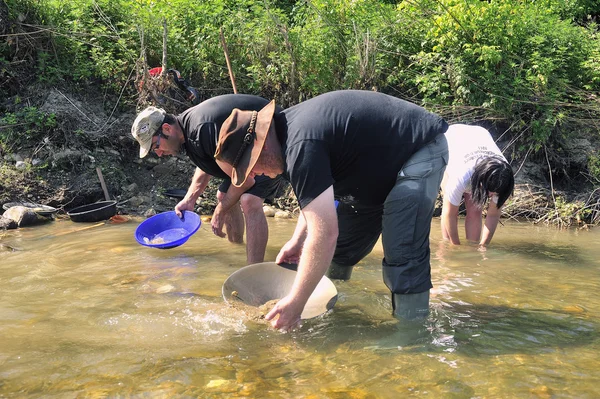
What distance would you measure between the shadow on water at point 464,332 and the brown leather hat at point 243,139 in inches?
42.7

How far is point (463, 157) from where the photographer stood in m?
4.79

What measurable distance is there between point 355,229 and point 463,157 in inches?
69.5

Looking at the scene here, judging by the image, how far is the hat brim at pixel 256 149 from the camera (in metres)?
2.50

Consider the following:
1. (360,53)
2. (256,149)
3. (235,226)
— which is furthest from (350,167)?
(360,53)

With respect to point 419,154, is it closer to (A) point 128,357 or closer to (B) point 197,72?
(A) point 128,357

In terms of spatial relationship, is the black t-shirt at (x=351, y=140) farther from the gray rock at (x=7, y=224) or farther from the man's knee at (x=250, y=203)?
the gray rock at (x=7, y=224)

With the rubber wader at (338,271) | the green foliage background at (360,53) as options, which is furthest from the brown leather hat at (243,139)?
the green foliage background at (360,53)

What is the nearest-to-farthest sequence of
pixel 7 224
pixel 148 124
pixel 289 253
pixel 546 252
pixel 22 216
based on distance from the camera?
pixel 289 253 < pixel 148 124 < pixel 546 252 < pixel 7 224 < pixel 22 216

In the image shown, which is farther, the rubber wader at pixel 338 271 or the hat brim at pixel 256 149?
the rubber wader at pixel 338 271

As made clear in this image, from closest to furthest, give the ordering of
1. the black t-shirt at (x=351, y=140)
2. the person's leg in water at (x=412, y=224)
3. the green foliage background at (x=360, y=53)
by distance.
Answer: the black t-shirt at (x=351, y=140) → the person's leg in water at (x=412, y=224) → the green foliage background at (x=360, y=53)

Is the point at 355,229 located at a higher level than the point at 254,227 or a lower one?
higher

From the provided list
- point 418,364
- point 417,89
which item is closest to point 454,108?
point 417,89

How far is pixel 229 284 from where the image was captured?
10.9ft

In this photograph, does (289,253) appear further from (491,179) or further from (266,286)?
(491,179)
